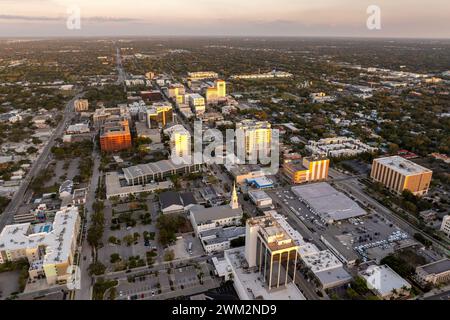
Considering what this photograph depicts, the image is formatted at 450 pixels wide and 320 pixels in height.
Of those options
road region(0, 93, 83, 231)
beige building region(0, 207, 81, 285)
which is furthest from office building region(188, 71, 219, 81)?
beige building region(0, 207, 81, 285)

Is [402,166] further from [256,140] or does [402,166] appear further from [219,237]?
[219,237]

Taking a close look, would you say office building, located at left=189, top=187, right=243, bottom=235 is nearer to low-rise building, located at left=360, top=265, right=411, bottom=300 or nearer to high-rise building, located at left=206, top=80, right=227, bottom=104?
low-rise building, located at left=360, top=265, right=411, bottom=300

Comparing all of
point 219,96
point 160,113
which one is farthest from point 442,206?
point 219,96

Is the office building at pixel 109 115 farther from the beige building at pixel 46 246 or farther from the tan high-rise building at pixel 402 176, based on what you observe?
the tan high-rise building at pixel 402 176

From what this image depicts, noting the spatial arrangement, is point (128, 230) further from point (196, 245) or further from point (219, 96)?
point (219, 96)

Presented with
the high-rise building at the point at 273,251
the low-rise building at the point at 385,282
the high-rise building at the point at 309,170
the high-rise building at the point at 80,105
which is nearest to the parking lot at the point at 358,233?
the low-rise building at the point at 385,282

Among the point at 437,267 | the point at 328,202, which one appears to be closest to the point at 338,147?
the point at 328,202
